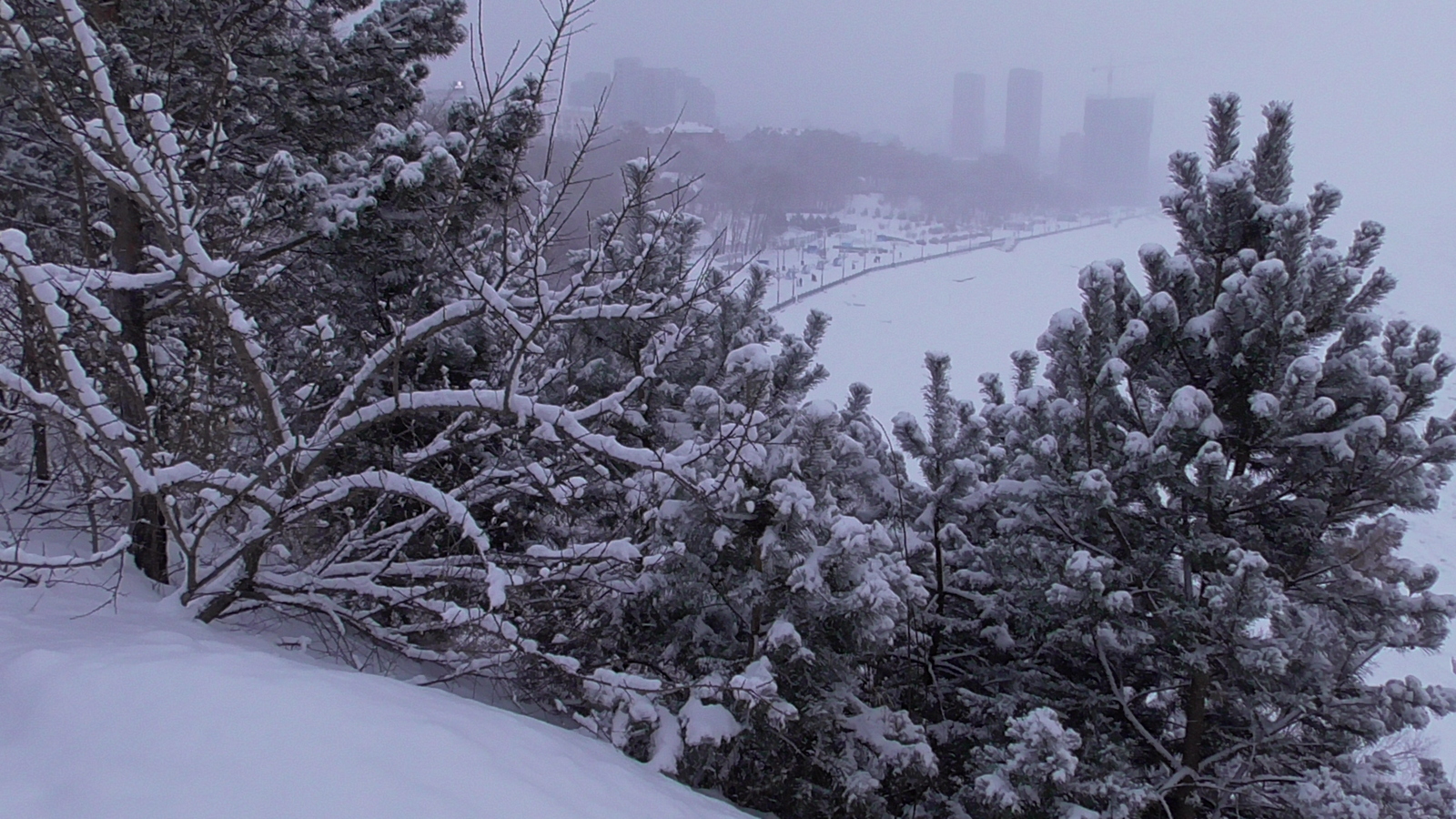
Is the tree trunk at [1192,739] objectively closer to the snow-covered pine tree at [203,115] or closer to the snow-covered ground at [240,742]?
the snow-covered ground at [240,742]

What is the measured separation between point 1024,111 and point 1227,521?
176m

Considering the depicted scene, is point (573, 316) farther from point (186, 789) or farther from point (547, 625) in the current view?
point (186, 789)

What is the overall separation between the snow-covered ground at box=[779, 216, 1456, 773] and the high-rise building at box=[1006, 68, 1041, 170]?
306ft

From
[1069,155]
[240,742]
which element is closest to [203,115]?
[240,742]

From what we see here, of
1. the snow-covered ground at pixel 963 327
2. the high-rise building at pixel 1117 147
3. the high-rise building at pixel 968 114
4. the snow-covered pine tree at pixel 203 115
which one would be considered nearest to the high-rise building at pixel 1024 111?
the high-rise building at pixel 968 114

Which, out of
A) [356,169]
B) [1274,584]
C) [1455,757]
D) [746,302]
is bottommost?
[1455,757]

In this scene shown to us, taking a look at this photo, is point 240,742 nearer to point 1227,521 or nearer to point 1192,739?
point 1227,521

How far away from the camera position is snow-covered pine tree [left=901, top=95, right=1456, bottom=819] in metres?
4.55

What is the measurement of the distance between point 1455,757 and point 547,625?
852 inches

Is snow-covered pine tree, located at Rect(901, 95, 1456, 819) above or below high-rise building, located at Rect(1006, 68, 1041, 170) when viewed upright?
below

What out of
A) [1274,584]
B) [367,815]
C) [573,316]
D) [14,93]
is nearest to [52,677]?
[367,815]

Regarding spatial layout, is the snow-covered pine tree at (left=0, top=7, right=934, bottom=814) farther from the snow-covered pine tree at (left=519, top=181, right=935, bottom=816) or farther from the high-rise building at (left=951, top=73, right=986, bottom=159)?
the high-rise building at (left=951, top=73, right=986, bottom=159)

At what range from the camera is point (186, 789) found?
2080 mm

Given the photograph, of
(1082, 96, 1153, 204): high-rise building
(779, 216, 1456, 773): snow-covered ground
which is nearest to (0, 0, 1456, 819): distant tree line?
(779, 216, 1456, 773): snow-covered ground
